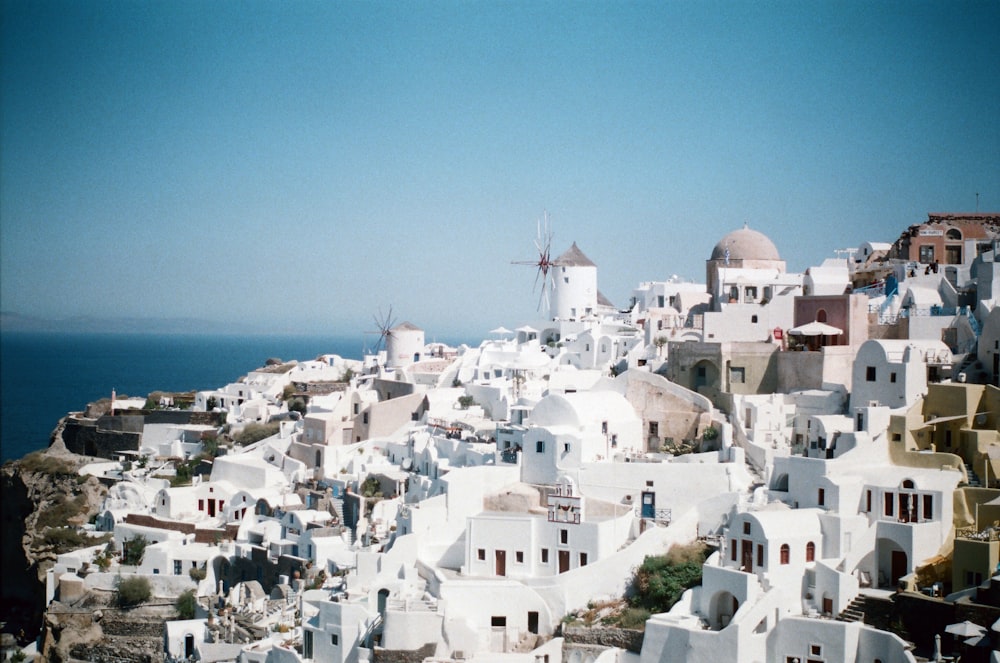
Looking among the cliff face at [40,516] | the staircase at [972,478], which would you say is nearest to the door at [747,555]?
the staircase at [972,478]

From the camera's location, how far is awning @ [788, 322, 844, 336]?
84.4 feet

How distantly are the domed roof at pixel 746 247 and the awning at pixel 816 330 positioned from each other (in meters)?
7.57

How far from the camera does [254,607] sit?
77.4ft

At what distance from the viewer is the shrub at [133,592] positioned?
84.5 ft

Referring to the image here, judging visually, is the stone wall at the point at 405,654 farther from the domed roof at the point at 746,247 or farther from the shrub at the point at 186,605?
the domed roof at the point at 746,247

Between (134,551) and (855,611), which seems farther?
(134,551)

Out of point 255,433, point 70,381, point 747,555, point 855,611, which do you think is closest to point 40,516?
point 255,433

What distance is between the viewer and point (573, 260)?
131 ft

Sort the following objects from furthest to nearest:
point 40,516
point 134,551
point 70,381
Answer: point 70,381 < point 40,516 < point 134,551

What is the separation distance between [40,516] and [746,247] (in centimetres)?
2347

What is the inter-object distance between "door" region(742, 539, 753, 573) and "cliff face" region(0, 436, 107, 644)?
676 inches

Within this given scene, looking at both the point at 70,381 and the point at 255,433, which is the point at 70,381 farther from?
the point at 255,433

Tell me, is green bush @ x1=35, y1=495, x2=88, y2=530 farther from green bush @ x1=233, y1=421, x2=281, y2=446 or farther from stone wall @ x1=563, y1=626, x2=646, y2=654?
stone wall @ x1=563, y1=626, x2=646, y2=654

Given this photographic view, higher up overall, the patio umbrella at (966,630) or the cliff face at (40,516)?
the patio umbrella at (966,630)
